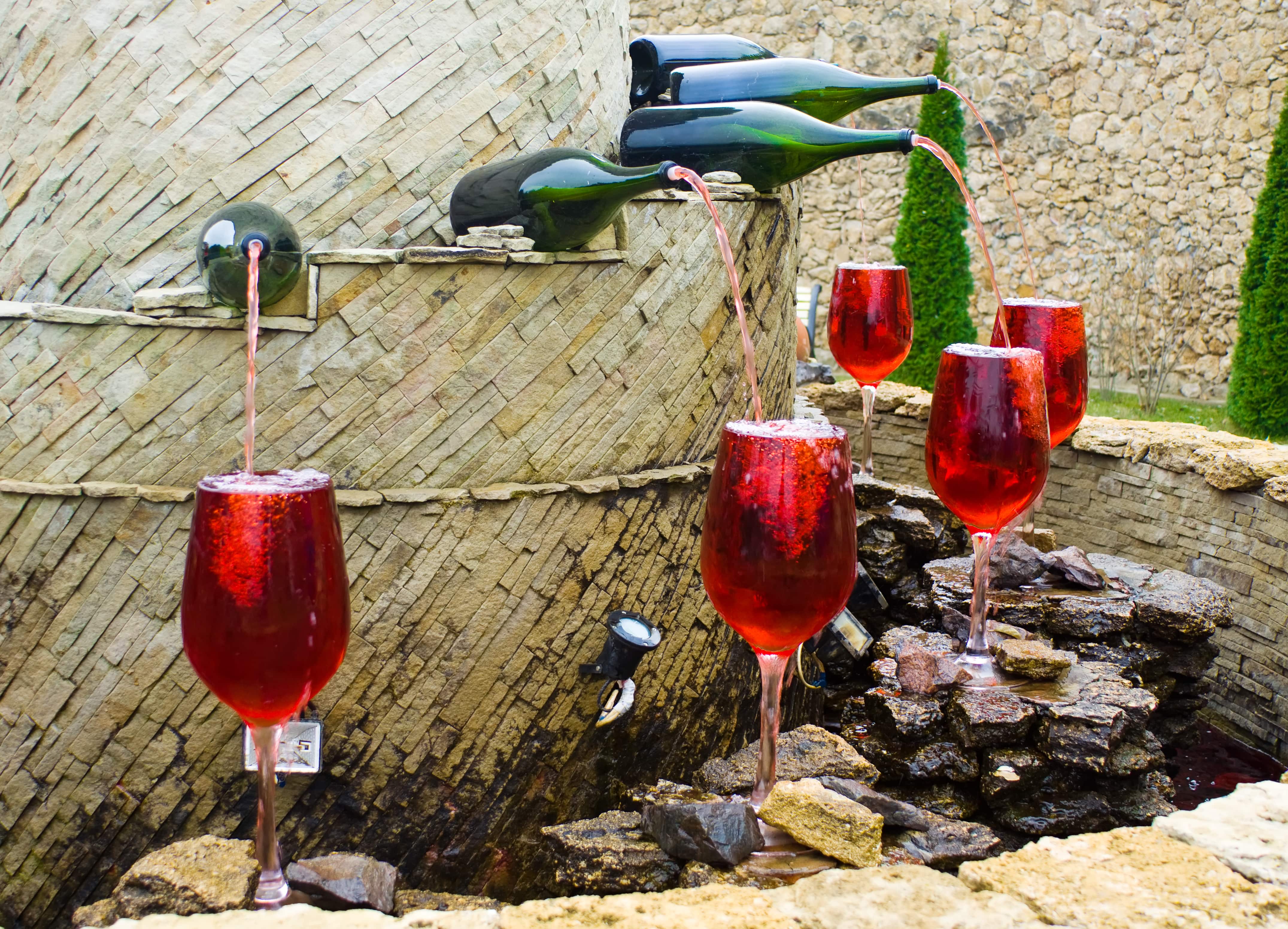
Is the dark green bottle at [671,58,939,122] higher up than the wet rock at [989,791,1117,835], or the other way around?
the dark green bottle at [671,58,939,122]

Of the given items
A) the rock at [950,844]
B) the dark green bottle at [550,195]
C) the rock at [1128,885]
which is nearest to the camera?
the rock at [1128,885]

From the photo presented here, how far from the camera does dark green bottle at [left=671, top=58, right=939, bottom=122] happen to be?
3.10 meters

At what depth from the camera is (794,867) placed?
162 cm

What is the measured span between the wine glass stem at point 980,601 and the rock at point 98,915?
64.5 inches

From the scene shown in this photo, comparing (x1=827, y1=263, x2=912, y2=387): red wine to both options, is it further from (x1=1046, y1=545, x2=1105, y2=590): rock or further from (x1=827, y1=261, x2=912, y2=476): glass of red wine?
(x1=1046, y1=545, x2=1105, y2=590): rock

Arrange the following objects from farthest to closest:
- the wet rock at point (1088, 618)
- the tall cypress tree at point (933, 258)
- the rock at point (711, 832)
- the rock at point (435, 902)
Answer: the tall cypress tree at point (933, 258), the wet rock at point (1088, 618), the rock at point (435, 902), the rock at point (711, 832)

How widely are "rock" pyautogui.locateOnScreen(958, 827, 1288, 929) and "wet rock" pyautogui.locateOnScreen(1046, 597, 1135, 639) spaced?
135cm

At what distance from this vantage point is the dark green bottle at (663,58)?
3217mm

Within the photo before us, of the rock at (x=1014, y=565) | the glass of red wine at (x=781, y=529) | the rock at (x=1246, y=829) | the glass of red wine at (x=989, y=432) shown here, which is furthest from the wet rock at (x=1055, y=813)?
the glass of red wine at (x=781, y=529)

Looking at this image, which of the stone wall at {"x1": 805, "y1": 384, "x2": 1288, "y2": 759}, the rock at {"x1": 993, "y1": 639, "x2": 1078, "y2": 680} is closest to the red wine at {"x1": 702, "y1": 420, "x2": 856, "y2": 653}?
the rock at {"x1": 993, "y1": 639, "x2": 1078, "y2": 680}

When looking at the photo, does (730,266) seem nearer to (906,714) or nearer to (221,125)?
(906,714)

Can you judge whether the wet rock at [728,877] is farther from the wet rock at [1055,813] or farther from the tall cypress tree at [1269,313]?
the tall cypress tree at [1269,313]

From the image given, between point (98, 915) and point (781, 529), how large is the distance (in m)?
1.07

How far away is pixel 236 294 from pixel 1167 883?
5.88 feet
